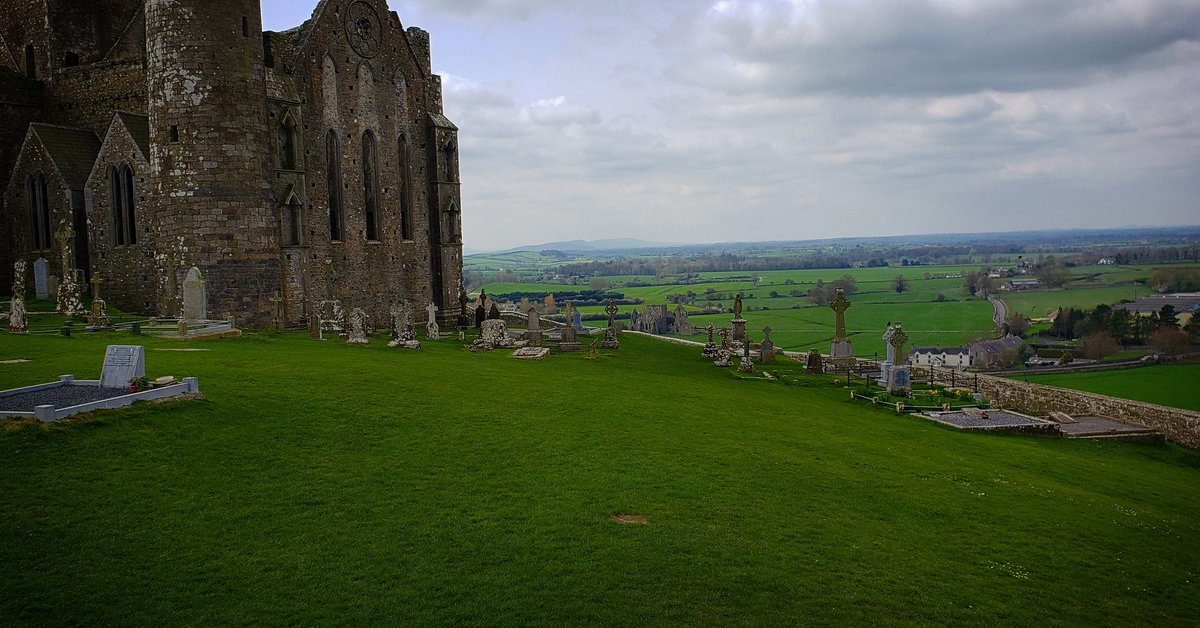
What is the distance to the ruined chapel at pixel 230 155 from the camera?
26219 mm

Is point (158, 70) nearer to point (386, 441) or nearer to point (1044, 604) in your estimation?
point (386, 441)

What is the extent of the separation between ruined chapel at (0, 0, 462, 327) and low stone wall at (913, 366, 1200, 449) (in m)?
23.1

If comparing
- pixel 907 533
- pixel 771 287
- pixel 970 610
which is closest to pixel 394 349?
pixel 907 533

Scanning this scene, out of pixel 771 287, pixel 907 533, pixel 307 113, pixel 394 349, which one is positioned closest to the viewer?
pixel 907 533

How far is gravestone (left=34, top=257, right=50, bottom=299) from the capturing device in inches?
1212

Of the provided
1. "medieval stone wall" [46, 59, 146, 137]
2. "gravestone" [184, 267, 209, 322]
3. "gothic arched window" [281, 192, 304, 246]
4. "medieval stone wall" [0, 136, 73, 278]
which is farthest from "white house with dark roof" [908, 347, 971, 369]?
"medieval stone wall" [0, 136, 73, 278]

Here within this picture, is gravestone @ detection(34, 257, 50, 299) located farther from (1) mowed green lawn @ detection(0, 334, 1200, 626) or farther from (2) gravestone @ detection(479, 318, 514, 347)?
(2) gravestone @ detection(479, 318, 514, 347)

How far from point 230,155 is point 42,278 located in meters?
10.9

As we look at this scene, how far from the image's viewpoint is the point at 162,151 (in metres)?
26.5

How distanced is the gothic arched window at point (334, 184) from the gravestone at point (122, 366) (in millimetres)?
20361

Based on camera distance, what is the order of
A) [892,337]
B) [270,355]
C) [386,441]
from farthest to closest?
[892,337]
[270,355]
[386,441]

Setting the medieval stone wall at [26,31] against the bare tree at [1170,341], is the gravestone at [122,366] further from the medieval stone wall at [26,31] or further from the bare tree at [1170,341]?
the bare tree at [1170,341]

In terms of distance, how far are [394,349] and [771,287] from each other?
4299 inches

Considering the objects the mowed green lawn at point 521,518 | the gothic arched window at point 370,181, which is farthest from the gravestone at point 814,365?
the gothic arched window at point 370,181
